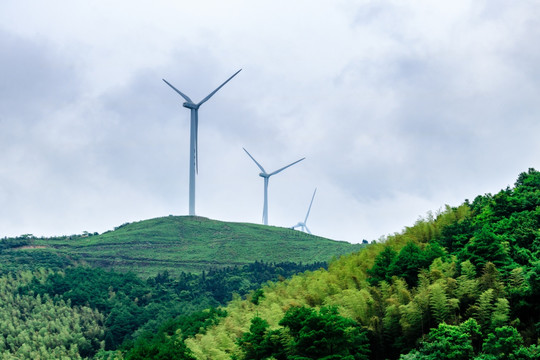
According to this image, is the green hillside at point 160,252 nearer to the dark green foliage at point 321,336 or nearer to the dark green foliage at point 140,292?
the dark green foliage at point 140,292

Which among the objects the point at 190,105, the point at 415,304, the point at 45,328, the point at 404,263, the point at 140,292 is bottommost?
the point at 415,304

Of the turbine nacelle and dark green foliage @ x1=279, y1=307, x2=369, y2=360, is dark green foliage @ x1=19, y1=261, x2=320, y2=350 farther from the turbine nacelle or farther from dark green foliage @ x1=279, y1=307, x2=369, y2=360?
dark green foliage @ x1=279, y1=307, x2=369, y2=360

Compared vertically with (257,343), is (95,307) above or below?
above

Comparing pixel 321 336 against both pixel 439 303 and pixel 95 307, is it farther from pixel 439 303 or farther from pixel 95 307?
pixel 95 307

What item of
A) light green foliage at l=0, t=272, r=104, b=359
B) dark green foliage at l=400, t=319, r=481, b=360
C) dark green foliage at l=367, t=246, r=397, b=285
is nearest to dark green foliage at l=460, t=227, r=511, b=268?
dark green foliage at l=367, t=246, r=397, b=285

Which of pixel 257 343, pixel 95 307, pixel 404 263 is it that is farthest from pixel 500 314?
pixel 95 307

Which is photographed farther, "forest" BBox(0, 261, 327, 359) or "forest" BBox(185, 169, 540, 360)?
"forest" BBox(0, 261, 327, 359)

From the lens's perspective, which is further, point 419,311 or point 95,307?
point 95,307

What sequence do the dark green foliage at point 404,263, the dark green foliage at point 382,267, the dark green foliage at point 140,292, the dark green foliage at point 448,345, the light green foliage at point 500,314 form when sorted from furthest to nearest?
the dark green foliage at point 140,292 → the dark green foliage at point 382,267 → the dark green foliage at point 404,263 → the light green foliage at point 500,314 → the dark green foliage at point 448,345

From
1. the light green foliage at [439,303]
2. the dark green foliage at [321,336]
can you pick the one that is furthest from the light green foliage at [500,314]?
the dark green foliage at [321,336]

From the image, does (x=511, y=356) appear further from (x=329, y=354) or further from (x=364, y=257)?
(x=364, y=257)

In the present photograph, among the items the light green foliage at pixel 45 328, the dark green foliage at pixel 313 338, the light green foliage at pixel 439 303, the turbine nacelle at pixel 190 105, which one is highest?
the turbine nacelle at pixel 190 105

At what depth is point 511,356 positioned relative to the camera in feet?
105

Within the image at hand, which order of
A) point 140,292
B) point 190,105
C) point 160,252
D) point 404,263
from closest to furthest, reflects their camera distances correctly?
point 404,263 < point 140,292 < point 190,105 < point 160,252
